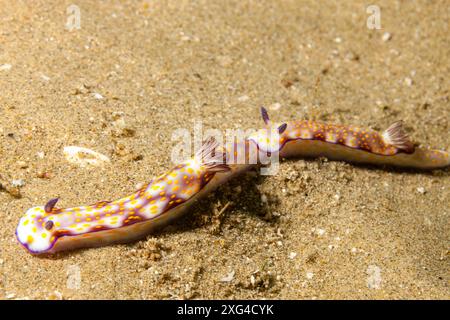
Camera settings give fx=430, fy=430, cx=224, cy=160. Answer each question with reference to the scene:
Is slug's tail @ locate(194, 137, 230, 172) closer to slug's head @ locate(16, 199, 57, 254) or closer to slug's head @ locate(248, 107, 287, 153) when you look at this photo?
slug's head @ locate(248, 107, 287, 153)

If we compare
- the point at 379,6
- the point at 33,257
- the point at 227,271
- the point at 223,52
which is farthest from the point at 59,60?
the point at 379,6

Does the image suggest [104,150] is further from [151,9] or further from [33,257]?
[151,9]

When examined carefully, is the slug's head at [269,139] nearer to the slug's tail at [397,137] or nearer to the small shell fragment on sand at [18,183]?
the slug's tail at [397,137]

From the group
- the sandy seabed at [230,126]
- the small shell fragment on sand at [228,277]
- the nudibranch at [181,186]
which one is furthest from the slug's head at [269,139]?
the small shell fragment on sand at [228,277]

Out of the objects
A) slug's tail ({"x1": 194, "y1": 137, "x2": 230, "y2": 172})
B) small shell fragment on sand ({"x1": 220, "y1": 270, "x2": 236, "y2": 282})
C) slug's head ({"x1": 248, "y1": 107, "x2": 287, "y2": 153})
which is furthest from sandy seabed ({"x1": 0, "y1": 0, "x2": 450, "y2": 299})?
slug's tail ({"x1": 194, "y1": 137, "x2": 230, "y2": 172})

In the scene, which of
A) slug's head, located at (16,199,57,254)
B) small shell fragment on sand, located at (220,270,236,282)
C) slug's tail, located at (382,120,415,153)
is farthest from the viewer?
slug's tail, located at (382,120,415,153)

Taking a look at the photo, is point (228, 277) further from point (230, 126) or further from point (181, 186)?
point (230, 126)
